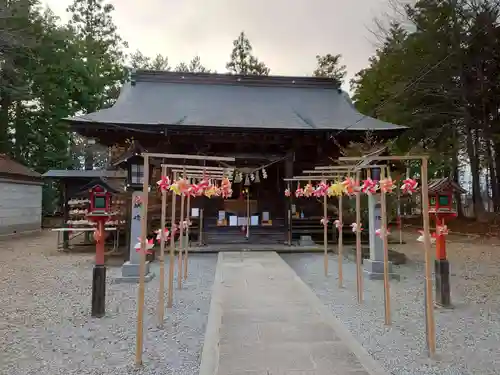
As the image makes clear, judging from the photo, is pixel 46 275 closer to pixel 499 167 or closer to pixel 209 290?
pixel 209 290

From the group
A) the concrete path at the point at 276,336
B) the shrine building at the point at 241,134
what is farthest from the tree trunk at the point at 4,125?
the concrete path at the point at 276,336

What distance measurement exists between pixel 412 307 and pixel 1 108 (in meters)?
21.9

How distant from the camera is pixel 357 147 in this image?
9.83m

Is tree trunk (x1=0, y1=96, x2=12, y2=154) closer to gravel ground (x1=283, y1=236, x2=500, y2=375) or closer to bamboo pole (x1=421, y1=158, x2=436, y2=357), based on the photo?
gravel ground (x1=283, y1=236, x2=500, y2=375)

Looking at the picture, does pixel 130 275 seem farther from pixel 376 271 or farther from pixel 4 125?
pixel 4 125

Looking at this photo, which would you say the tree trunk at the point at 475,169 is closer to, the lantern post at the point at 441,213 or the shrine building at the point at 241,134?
the shrine building at the point at 241,134

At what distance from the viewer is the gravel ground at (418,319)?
3.17m

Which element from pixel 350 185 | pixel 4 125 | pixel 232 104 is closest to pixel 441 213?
pixel 350 185

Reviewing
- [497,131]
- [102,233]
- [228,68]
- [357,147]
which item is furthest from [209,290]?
[228,68]

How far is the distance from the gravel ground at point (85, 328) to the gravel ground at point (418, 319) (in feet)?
6.17

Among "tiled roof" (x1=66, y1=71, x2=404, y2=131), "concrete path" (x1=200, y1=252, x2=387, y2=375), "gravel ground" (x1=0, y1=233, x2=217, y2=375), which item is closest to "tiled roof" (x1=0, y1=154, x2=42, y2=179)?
"tiled roof" (x1=66, y1=71, x2=404, y2=131)

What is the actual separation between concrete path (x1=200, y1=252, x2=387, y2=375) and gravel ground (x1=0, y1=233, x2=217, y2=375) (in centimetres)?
27

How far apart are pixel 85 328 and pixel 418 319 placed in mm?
4125

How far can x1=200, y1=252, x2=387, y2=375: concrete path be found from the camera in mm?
2914
